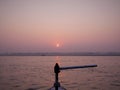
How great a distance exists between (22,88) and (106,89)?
1417 cm

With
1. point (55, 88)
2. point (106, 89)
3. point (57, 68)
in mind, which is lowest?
point (106, 89)

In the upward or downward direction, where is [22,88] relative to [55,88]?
downward

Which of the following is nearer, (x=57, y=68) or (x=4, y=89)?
(x=57, y=68)

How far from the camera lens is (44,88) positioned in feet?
107

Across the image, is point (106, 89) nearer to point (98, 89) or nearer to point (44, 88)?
point (98, 89)

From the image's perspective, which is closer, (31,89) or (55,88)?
(55,88)

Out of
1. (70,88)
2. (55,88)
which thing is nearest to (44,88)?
(70,88)

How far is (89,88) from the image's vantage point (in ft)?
107

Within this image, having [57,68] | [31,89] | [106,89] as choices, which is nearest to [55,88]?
[57,68]

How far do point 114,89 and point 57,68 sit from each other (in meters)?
28.4

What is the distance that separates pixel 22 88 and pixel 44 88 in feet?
12.2

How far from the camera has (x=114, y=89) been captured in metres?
32.3

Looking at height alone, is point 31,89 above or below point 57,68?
below

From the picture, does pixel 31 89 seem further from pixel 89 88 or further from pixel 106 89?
pixel 106 89
